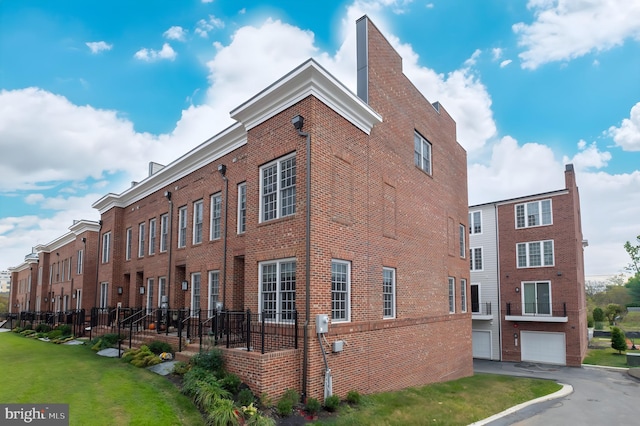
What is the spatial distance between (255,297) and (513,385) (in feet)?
40.3

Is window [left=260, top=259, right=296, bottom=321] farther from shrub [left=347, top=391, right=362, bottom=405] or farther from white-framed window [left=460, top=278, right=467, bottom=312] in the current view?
white-framed window [left=460, top=278, right=467, bottom=312]

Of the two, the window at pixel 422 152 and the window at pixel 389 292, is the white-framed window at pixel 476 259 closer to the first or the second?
the window at pixel 422 152

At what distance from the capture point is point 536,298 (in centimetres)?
3012

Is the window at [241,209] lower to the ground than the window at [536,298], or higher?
higher

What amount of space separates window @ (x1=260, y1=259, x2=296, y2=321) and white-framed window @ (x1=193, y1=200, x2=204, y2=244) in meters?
7.00

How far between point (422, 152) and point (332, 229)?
8.34 m

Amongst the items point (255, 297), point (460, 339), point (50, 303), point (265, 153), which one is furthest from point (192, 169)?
point (50, 303)

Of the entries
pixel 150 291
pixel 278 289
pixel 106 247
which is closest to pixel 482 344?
pixel 150 291

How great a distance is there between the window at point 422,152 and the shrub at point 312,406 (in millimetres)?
10723

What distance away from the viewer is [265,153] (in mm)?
12758

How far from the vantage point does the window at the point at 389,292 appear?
14195mm

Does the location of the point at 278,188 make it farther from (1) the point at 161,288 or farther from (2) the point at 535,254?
(2) the point at 535,254

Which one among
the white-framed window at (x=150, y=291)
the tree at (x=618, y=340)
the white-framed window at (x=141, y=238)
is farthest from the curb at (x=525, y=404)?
the white-framed window at (x=141, y=238)

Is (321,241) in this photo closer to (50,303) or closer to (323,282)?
(323,282)
